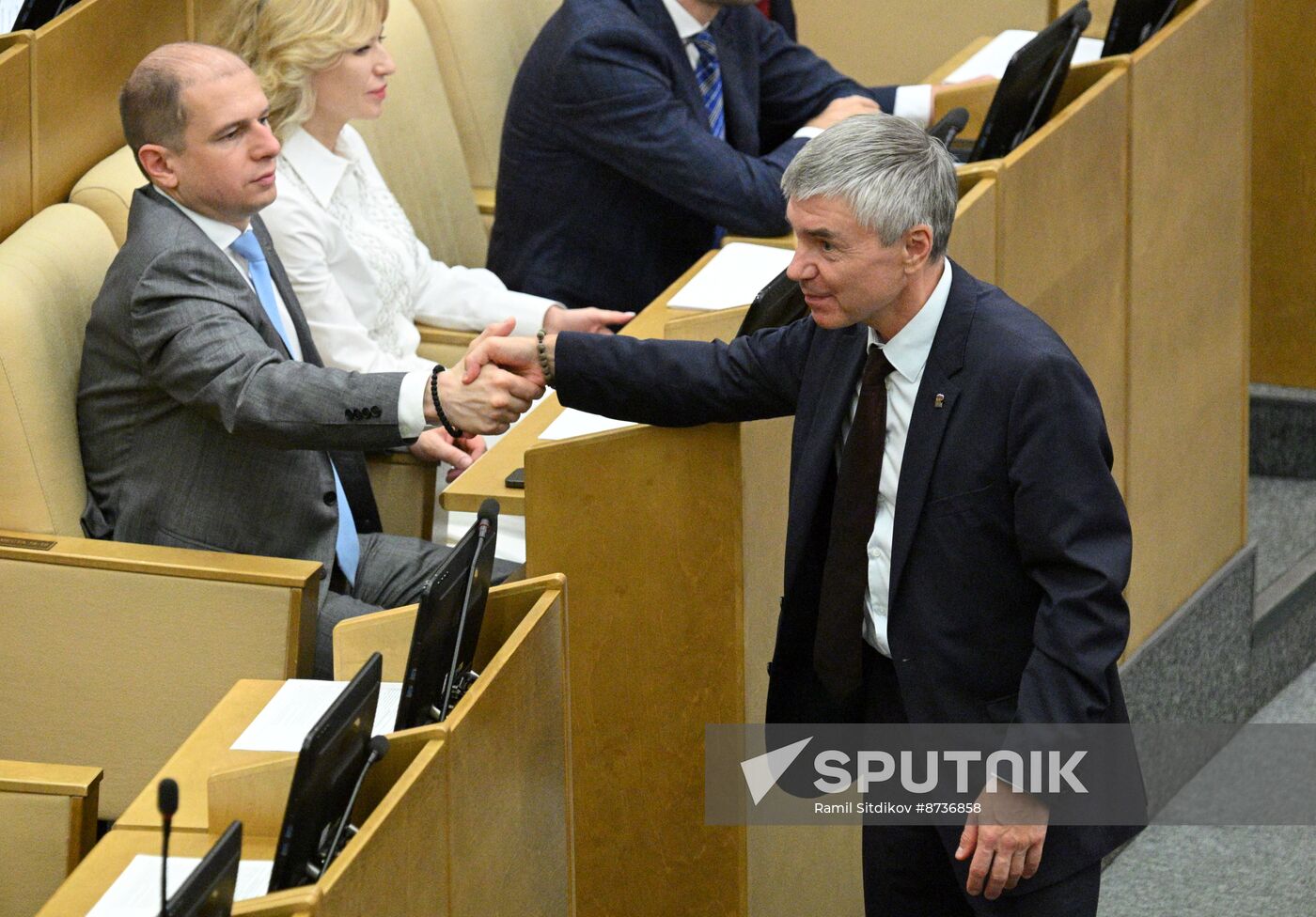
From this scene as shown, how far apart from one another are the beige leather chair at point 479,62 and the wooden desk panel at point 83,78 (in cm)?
101

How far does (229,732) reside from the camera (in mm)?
2025

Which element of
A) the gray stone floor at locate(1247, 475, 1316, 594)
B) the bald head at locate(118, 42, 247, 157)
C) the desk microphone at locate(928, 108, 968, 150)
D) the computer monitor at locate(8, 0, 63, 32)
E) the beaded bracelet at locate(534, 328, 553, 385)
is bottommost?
the gray stone floor at locate(1247, 475, 1316, 594)

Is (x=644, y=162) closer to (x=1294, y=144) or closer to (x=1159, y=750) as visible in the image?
(x=1159, y=750)

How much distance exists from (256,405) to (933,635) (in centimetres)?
99

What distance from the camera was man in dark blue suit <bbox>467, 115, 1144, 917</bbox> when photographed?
191 centimetres

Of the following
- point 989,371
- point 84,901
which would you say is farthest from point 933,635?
point 84,901

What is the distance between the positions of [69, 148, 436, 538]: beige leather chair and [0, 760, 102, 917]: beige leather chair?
949mm

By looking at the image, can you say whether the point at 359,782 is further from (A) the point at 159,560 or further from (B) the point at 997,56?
(B) the point at 997,56

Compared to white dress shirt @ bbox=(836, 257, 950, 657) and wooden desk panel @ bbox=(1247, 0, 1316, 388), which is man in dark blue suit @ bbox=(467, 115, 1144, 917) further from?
wooden desk panel @ bbox=(1247, 0, 1316, 388)

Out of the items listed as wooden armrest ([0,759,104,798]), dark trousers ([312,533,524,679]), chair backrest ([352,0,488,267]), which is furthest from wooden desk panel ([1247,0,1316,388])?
wooden armrest ([0,759,104,798])

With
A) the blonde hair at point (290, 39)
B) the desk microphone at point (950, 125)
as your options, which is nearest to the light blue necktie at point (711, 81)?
the desk microphone at point (950, 125)

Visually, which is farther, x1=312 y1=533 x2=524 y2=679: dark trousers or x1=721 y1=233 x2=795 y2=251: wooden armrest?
x1=721 y1=233 x2=795 y2=251: wooden armrest

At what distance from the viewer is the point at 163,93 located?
255cm

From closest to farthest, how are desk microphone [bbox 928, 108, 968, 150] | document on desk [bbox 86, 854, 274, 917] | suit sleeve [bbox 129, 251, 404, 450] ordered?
document on desk [bbox 86, 854, 274, 917] → suit sleeve [bbox 129, 251, 404, 450] → desk microphone [bbox 928, 108, 968, 150]
